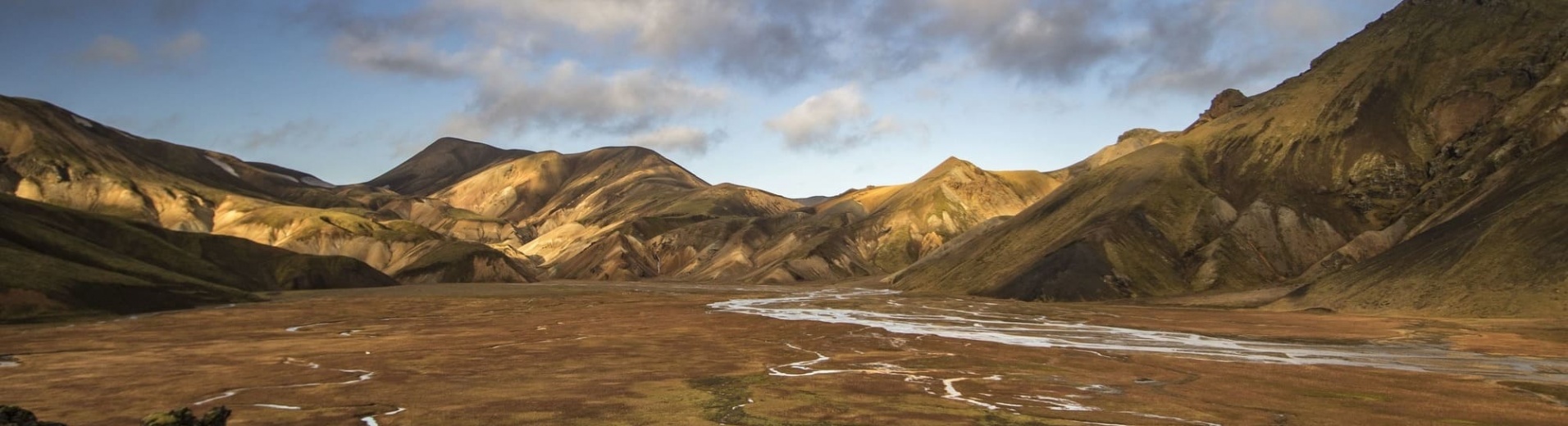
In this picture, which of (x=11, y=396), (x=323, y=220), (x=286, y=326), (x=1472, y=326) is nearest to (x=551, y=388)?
(x=11, y=396)

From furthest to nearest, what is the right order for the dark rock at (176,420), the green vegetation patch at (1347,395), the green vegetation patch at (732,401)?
the green vegetation patch at (1347,395) < the green vegetation patch at (732,401) < the dark rock at (176,420)

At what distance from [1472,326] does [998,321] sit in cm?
2769

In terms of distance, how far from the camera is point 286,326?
65938mm

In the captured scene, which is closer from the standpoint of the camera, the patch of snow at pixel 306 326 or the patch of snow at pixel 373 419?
the patch of snow at pixel 373 419

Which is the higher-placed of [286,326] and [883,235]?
[883,235]

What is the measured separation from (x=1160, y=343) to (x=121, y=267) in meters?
88.3

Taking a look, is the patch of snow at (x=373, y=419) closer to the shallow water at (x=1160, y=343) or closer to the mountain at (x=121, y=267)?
the shallow water at (x=1160, y=343)

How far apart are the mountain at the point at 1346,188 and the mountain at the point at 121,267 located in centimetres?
8073

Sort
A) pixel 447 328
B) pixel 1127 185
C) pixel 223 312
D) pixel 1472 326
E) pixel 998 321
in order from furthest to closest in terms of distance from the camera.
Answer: pixel 1127 185, pixel 223 312, pixel 998 321, pixel 447 328, pixel 1472 326

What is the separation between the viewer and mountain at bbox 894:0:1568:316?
258ft

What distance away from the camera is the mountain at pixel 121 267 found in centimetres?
6975

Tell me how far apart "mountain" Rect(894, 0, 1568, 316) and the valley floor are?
53.8 feet

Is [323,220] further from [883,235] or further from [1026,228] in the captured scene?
[1026,228]

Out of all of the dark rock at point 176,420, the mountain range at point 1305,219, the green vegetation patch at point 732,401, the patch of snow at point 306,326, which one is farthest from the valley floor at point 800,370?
the mountain range at point 1305,219
